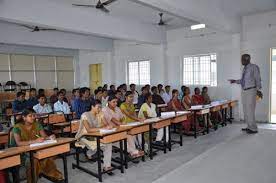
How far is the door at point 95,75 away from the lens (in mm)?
12406

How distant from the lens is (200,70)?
30.4 ft

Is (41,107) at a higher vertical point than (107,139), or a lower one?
higher

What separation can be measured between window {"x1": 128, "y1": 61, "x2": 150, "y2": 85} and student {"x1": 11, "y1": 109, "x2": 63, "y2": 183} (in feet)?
23.8

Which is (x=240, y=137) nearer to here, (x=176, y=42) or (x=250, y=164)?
(x=250, y=164)

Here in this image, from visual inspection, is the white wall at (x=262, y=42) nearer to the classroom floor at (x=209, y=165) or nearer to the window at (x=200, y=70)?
the window at (x=200, y=70)

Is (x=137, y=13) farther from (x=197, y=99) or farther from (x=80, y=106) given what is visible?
(x=80, y=106)

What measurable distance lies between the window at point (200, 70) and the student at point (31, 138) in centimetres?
656

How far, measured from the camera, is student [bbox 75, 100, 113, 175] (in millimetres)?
4066

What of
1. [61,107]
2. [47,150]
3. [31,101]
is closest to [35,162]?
[47,150]

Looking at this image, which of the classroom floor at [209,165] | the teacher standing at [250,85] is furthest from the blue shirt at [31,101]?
the teacher standing at [250,85]

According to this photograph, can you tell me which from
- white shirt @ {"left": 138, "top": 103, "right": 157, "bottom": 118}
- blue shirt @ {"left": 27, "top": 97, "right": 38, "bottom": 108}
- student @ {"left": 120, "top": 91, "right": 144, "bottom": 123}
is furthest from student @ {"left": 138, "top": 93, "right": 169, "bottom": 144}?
blue shirt @ {"left": 27, "top": 97, "right": 38, "bottom": 108}

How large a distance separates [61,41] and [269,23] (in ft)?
23.5

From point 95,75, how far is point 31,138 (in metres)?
9.06

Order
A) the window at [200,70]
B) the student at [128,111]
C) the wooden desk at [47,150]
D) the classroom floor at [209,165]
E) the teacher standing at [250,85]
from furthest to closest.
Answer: the window at [200,70], the teacher standing at [250,85], the student at [128,111], the classroom floor at [209,165], the wooden desk at [47,150]
